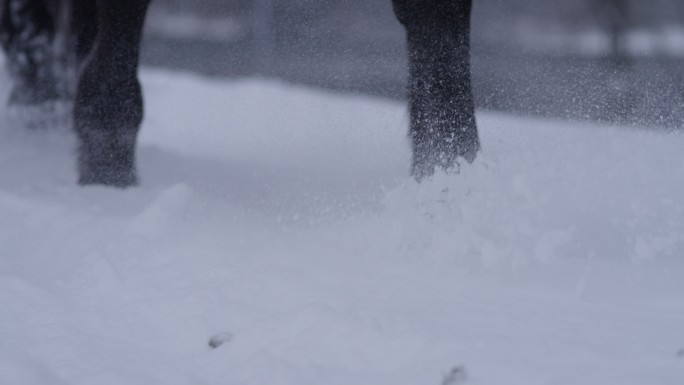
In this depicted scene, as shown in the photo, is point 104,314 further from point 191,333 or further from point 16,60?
point 16,60

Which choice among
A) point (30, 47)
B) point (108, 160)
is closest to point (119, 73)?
point (108, 160)

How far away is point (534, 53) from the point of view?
6.31 m

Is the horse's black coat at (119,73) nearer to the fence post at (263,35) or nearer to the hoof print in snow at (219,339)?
the fence post at (263,35)

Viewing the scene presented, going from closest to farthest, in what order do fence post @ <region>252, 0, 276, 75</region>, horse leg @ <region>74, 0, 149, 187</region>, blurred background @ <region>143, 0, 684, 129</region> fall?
1. blurred background @ <region>143, 0, 684, 129</region>
2. horse leg @ <region>74, 0, 149, 187</region>
3. fence post @ <region>252, 0, 276, 75</region>

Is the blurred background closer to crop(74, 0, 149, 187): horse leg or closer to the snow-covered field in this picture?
the snow-covered field

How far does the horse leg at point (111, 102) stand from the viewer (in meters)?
6.27

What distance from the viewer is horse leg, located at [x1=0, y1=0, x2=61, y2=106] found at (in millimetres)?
8328

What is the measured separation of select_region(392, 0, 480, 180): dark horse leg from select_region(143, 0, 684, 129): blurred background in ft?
1.45

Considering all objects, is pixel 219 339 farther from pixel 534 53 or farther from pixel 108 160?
pixel 534 53

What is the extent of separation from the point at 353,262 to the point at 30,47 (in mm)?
5577

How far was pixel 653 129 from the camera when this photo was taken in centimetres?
525

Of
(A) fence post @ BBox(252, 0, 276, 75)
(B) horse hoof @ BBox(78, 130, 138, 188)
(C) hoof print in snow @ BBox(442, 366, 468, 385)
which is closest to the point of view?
(C) hoof print in snow @ BBox(442, 366, 468, 385)

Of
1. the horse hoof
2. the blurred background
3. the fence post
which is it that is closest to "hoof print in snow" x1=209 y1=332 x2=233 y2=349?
the blurred background

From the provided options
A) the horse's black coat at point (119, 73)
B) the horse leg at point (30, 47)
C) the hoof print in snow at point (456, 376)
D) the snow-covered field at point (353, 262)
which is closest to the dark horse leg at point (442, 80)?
the horse's black coat at point (119, 73)
